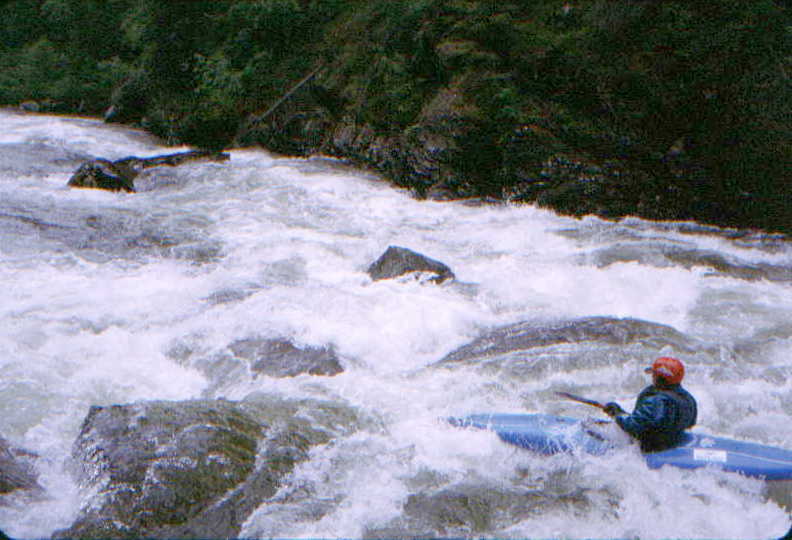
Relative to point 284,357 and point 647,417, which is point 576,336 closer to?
point 647,417

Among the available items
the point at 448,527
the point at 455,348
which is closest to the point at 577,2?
the point at 455,348

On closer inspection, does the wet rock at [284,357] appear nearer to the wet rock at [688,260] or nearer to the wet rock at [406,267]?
the wet rock at [406,267]

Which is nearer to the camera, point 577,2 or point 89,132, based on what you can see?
point 577,2

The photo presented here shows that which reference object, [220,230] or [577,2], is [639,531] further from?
[577,2]

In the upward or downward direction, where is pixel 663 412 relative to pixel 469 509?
upward

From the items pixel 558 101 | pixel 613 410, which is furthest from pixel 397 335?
pixel 558 101

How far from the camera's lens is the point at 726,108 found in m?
9.45

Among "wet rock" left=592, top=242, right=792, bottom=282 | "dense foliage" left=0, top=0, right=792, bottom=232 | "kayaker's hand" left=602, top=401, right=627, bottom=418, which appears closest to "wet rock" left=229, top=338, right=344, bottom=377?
A: "kayaker's hand" left=602, top=401, right=627, bottom=418

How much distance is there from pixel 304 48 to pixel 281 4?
97 cm

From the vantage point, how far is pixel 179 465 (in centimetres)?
369

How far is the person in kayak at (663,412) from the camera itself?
391 centimetres

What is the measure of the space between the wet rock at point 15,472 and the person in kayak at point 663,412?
123 inches

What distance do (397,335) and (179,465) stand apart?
2.51 metres

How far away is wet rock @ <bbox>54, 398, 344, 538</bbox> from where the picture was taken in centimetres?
343
